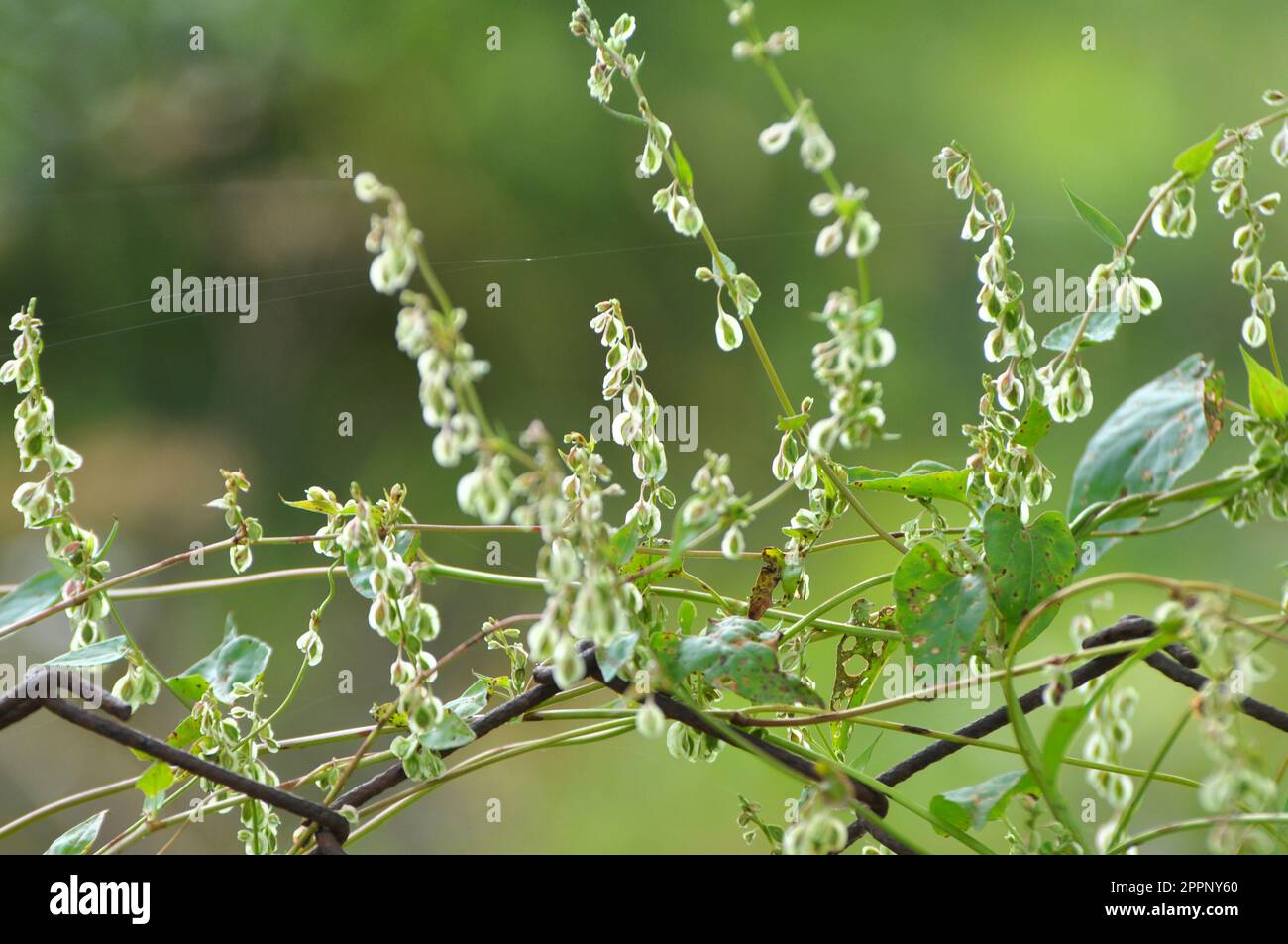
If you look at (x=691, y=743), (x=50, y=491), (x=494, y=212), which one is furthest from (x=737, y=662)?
(x=494, y=212)

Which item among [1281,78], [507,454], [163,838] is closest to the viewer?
[507,454]

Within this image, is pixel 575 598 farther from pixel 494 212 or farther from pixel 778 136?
pixel 494 212

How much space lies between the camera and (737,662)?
173 mm

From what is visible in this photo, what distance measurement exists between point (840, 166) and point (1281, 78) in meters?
0.39

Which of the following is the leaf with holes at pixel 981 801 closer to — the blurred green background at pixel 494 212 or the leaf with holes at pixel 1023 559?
the leaf with holes at pixel 1023 559

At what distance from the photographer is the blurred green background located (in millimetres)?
918

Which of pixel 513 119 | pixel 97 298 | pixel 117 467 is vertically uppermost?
pixel 513 119

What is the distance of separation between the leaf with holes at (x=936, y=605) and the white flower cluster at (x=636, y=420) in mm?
48

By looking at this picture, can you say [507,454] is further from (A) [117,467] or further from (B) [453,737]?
(A) [117,467]

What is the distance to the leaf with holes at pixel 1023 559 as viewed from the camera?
0.19 metres

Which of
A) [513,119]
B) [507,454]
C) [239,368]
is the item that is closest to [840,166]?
[513,119]

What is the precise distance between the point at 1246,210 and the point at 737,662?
12 centimetres

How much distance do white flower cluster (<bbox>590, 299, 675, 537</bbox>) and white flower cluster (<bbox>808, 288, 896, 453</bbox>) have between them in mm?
57
